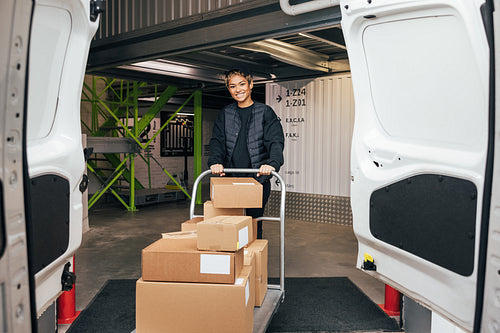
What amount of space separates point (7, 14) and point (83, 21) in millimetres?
655

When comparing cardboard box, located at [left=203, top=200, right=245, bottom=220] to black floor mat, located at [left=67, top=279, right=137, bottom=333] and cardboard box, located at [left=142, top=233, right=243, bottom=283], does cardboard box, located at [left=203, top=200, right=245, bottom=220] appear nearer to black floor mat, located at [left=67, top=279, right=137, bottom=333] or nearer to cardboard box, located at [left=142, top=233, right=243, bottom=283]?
cardboard box, located at [left=142, top=233, right=243, bottom=283]

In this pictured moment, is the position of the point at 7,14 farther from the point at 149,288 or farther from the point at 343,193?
the point at 343,193

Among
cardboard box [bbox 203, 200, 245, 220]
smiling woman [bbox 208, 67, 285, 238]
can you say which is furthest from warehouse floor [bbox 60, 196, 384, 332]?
smiling woman [bbox 208, 67, 285, 238]

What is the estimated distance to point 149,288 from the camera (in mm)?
1962

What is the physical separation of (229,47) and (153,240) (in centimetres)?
298

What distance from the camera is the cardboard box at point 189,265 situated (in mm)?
1944

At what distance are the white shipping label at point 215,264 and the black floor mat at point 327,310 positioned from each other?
1.25m

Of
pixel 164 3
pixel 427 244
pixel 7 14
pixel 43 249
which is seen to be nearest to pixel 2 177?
pixel 7 14

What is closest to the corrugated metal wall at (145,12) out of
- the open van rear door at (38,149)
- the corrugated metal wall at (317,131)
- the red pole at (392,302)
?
the open van rear door at (38,149)

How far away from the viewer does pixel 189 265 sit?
195 cm

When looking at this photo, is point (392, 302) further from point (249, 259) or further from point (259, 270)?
point (249, 259)

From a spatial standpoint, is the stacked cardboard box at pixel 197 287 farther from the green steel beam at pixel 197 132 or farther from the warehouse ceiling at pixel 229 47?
the green steel beam at pixel 197 132

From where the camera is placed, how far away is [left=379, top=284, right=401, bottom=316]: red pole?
10.7 feet

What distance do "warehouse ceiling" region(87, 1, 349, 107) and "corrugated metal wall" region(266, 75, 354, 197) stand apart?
255 mm
